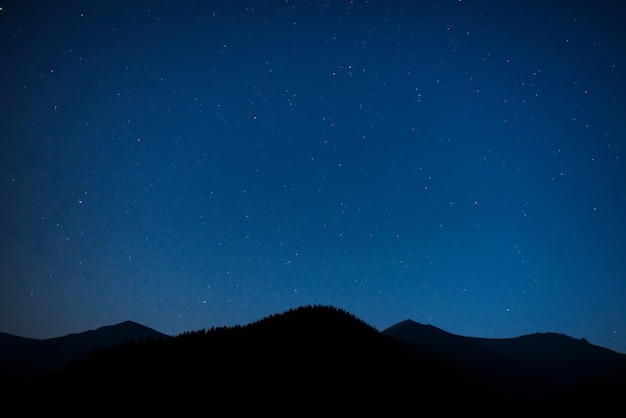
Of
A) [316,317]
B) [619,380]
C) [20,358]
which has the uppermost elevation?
[316,317]

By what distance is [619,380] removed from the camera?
165 feet

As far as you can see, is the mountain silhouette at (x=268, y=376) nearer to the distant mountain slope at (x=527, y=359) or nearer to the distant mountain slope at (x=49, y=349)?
the distant mountain slope at (x=527, y=359)

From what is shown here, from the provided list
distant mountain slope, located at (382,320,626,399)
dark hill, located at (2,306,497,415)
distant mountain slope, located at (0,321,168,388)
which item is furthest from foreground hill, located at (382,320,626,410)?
distant mountain slope, located at (0,321,168,388)

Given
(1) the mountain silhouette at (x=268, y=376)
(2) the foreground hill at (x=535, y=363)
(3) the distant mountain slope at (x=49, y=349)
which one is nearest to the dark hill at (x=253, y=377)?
(1) the mountain silhouette at (x=268, y=376)

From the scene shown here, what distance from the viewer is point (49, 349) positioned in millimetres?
72312

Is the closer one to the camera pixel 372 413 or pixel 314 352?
pixel 372 413

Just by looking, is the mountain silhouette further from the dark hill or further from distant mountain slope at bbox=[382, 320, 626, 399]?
distant mountain slope at bbox=[382, 320, 626, 399]

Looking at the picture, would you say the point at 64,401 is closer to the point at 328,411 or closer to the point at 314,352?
the point at 328,411

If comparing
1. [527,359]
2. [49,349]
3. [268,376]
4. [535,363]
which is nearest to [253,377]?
[268,376]

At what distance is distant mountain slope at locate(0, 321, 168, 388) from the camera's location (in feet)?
178

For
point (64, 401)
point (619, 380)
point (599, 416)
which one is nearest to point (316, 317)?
point (64, 401)

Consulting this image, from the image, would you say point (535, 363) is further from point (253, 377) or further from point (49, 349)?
point (49, 349)

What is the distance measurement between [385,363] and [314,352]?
4.63m

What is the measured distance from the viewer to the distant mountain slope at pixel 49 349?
54281 mm
